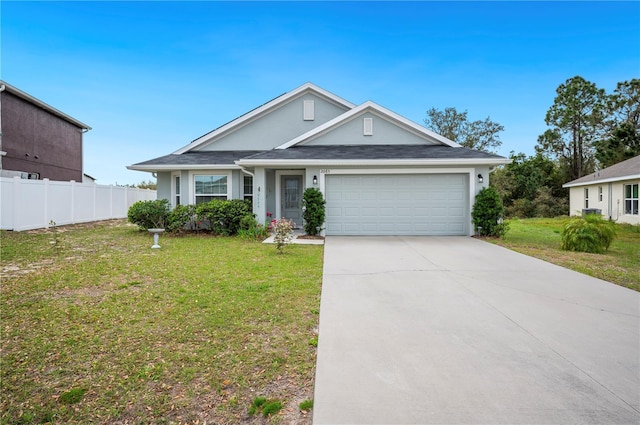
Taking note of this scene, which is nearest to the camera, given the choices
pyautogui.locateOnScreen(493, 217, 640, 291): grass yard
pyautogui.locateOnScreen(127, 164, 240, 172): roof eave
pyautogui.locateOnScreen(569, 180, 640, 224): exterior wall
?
pyautogui.locateOnScreen(493, 217, 640, 291): grass yard

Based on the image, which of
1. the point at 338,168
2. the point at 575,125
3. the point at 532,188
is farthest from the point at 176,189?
the point at 575,125

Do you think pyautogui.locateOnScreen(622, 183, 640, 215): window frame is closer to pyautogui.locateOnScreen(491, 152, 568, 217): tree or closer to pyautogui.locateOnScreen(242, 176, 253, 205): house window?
pyautogui.locateOnScreen(491, 152, 568, 217): tree

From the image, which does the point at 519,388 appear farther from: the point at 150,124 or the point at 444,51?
the point at 150,124

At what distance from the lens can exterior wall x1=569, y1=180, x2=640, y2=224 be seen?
17.2m

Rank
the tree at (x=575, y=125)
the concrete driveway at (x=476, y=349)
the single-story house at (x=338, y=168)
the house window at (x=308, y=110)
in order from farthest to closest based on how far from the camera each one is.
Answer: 1. the tree at (x=575, y=125)
2. the house window at (x=308, y=110)
3. the single-story house at (x=338, y=168)
4. the concrete driveway at (x=476, y=349)

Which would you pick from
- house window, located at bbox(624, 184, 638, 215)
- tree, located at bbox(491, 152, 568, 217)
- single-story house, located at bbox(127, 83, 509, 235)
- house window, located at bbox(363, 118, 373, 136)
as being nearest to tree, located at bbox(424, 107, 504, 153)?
tree, located at bbox(491, 152, 568, 217)

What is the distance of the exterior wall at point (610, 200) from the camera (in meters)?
17.2

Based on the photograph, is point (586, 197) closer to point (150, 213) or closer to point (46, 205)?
point (150, 213)

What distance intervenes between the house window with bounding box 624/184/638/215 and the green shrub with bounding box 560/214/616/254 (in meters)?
A: 10.8

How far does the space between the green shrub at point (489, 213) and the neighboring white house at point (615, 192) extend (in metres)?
10.3

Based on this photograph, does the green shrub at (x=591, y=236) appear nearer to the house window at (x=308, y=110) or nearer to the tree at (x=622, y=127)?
the house window at (x=308, y=110)

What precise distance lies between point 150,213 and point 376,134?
941 cm

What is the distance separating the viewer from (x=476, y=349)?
3.33m

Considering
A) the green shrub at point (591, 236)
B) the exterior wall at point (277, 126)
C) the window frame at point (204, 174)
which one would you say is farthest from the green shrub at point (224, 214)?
the green shrub at point (591, 236)
